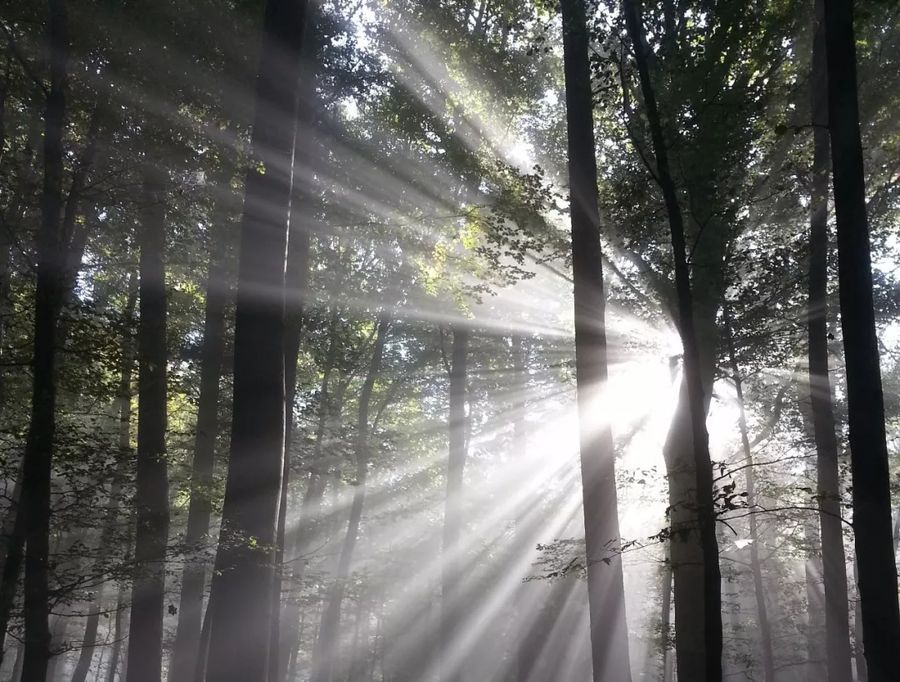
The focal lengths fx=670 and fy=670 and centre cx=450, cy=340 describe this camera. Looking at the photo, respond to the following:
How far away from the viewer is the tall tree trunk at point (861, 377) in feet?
16.1

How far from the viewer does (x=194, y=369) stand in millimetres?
14898

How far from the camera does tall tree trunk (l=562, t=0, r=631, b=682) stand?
731cm

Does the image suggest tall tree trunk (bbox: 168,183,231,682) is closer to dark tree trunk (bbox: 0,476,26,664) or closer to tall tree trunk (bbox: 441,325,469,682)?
tall tree trunk (bbox: 441,325,469,682)

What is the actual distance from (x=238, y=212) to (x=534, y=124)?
6.81m

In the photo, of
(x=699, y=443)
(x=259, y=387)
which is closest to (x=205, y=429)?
→ (x=259, y=387)

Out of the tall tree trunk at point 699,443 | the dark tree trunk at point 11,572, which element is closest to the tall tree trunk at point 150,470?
the dark tree trunk at point 11,572

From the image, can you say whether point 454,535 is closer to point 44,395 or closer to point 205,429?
point 205,429

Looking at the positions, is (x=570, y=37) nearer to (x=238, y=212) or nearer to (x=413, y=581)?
(x=238, y=212)

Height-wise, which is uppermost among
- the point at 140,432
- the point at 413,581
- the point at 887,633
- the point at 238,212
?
the point at 238,212

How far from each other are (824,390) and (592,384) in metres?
5.91

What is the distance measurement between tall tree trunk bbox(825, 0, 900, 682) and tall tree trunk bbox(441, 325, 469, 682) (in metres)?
11.1

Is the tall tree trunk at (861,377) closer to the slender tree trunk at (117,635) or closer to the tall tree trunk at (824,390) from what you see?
the tall tree trunk at (824,390)

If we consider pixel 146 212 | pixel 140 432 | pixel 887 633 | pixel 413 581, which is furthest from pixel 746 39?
pixel 413 581

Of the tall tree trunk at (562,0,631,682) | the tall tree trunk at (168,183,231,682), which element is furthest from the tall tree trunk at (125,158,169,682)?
the tall tree trunk at (562,0,631,682)
